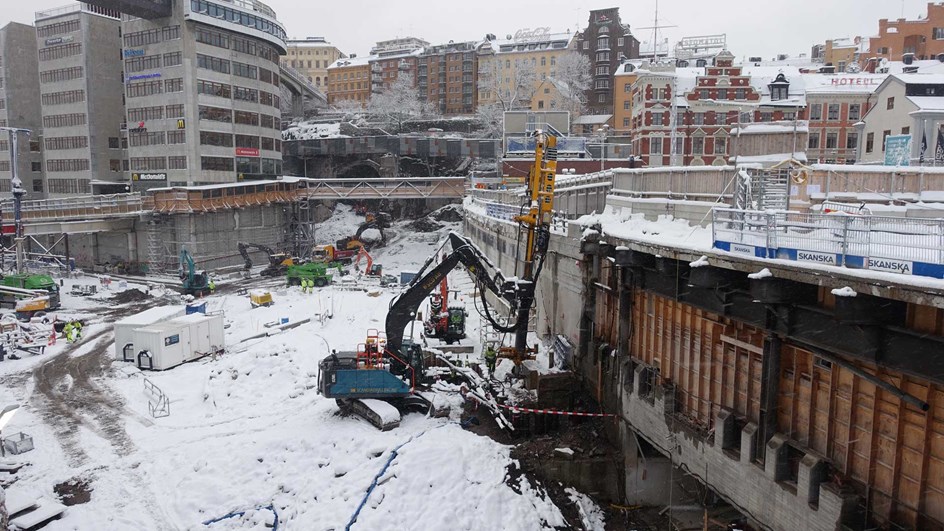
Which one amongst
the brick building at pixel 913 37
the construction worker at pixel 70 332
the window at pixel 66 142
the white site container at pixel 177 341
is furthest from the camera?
the brick building at pixel 913 37

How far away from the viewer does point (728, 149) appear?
1955 inches

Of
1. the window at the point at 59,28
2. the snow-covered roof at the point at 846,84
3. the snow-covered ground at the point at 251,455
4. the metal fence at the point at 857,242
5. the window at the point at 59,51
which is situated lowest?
the snow-covered ground at the point at 251,455

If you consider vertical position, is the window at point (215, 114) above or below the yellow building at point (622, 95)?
below

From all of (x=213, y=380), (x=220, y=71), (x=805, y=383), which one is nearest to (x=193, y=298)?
(x=213, y=380)

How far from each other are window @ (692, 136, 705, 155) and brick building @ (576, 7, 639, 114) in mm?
45274

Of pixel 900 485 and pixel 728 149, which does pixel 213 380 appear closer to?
pixel 900 485

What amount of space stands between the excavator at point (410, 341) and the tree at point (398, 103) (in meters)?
73.5

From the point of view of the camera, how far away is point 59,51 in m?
66.4

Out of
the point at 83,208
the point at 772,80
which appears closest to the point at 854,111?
the point at 772,80

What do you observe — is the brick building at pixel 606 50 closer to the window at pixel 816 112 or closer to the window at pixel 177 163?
the window at pixel 816 112

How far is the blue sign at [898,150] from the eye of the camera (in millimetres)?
19094

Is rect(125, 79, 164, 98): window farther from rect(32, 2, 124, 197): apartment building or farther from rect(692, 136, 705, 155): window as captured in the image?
rect(692, 136, 705, 155): window

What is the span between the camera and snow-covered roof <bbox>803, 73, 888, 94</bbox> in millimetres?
43625

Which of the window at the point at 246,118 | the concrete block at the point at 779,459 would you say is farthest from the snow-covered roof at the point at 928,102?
the window at the point at 246,118
